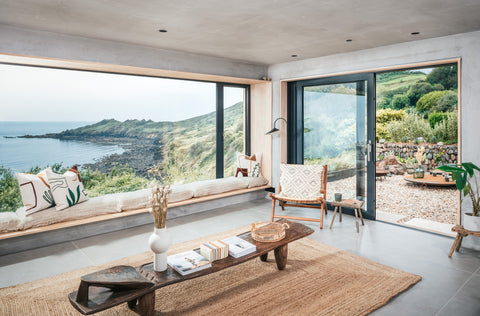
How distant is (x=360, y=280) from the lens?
9.94 feet

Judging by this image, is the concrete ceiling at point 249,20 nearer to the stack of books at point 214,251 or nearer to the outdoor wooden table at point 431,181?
the stack of books at point 214,251

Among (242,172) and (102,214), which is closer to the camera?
(102,214)

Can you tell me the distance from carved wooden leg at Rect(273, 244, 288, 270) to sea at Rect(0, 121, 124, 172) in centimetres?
319

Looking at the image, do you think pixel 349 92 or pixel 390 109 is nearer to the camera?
pixel 349 92

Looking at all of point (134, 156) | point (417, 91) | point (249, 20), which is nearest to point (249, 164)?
point (134, 156)

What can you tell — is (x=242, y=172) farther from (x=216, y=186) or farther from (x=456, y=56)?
(x=456, y=56)

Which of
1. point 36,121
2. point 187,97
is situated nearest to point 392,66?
point 187,97

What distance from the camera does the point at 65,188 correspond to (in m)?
4.11

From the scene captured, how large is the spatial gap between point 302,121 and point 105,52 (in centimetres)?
334

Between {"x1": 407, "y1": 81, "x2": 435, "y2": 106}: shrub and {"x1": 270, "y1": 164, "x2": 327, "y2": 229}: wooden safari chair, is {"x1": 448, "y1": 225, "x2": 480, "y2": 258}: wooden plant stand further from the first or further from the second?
{"x1": 407, "y1": 81, "x2": 435, "y2": 106}: shrub

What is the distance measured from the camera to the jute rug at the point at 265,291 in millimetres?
2570

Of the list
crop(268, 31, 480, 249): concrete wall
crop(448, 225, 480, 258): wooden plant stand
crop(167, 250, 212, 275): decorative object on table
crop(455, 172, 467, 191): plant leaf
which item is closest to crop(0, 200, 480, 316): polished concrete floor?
crop(448, 225, 480, 258): wooden plant stand

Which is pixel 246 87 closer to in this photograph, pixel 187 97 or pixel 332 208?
pixel 187 97

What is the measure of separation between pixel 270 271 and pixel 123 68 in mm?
3311
